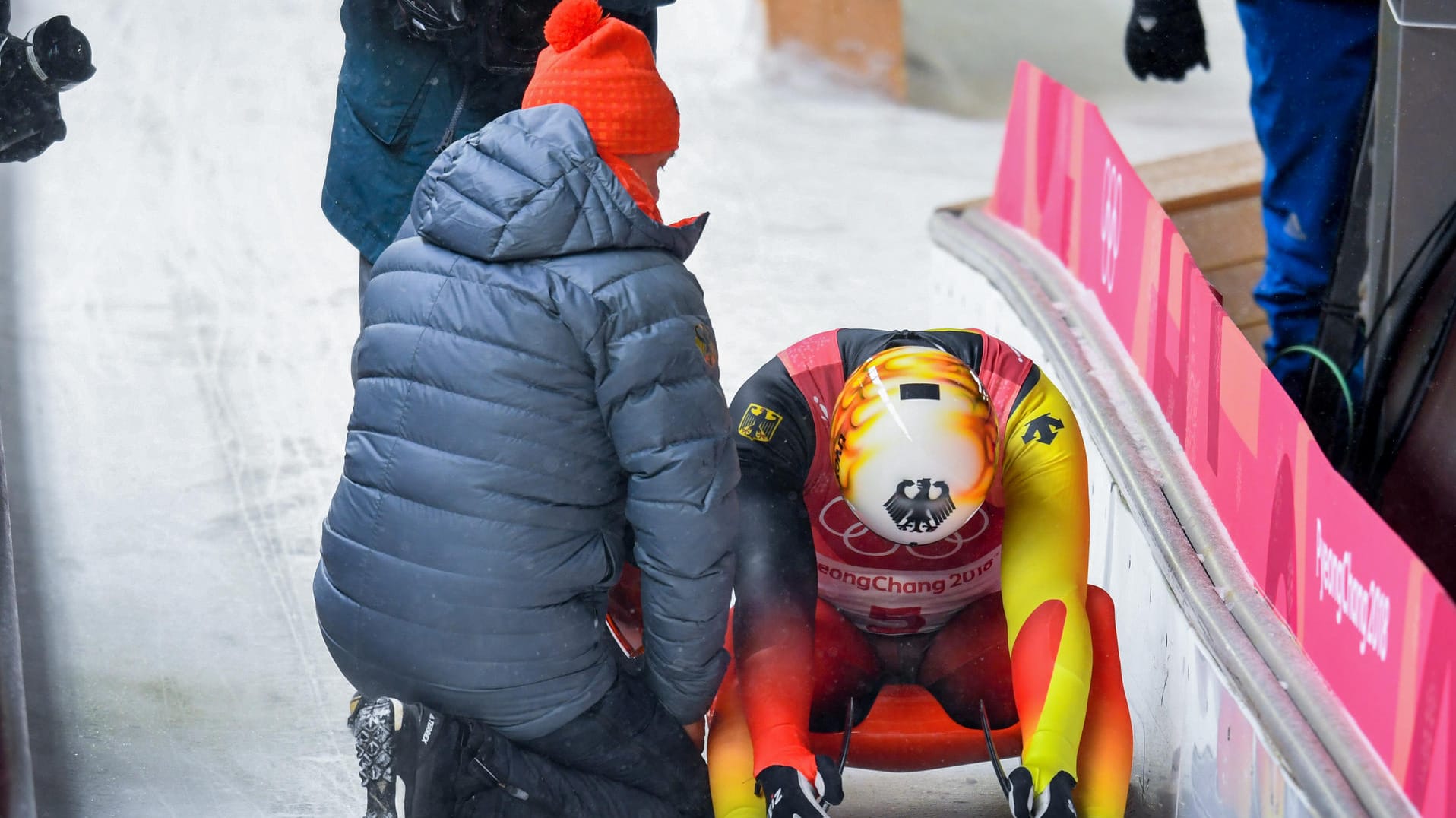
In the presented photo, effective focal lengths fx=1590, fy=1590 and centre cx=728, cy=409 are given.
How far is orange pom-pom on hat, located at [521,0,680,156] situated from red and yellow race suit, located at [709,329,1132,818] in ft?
1.93

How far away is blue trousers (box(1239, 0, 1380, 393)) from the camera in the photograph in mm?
4051

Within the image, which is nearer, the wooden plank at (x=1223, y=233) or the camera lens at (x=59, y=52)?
the camera lens at (x=59, y=52)

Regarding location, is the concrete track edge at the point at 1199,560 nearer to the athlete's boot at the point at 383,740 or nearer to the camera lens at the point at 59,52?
the athlete's boot at the point at 383,740

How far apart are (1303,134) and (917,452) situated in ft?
7.69

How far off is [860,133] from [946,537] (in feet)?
16.7

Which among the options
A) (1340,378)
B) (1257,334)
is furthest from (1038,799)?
(1257,334)

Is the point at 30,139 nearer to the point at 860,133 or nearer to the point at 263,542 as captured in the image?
the point at 263,542

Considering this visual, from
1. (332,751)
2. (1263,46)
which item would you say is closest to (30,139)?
(332,751)

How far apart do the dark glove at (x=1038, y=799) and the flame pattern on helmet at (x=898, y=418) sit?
0.40m

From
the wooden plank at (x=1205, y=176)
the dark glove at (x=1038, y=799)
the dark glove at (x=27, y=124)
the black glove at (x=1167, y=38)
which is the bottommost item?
the dark glove at (x=1038, y=799)

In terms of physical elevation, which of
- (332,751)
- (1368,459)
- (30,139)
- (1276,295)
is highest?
(30,139)

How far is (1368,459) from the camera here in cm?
359

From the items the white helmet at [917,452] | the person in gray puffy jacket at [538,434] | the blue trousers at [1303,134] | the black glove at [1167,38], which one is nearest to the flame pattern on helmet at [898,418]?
the white helmet at [917,452]

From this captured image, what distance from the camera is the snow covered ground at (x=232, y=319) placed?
10.1 ft
